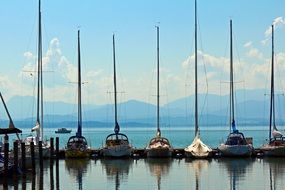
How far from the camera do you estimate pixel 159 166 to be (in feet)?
171

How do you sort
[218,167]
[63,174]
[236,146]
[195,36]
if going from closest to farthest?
[63,174], [218,167], [236,146], [195,36]

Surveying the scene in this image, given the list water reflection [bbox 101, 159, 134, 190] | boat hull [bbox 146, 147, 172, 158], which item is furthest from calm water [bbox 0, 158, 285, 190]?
boat hull [bbox 146, 147, 172, 158]

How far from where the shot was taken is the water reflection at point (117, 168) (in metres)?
43.8

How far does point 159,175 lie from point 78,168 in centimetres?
885

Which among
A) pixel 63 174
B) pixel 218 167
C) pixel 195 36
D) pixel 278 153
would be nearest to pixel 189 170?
pixel 218 167

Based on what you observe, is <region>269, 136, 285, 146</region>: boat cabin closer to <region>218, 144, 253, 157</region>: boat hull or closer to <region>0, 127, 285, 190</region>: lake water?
<region>218, 144, 253, 157</region>: boat hull

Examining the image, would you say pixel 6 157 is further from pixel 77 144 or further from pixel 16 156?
pixel 77 144

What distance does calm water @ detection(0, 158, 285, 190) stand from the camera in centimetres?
3888

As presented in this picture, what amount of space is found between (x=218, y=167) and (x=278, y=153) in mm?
10454

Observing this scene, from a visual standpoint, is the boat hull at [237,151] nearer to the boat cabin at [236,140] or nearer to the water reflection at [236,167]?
the boat cabin at [236,140]

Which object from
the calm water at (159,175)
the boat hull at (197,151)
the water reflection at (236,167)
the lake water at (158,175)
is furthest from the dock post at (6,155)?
the boat hull at (197,151)

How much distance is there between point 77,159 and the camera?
193ft

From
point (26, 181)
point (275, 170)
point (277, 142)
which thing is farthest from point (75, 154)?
point (275, 170)

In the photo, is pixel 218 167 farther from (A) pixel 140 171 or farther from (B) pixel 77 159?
(B) pixel 77 159
